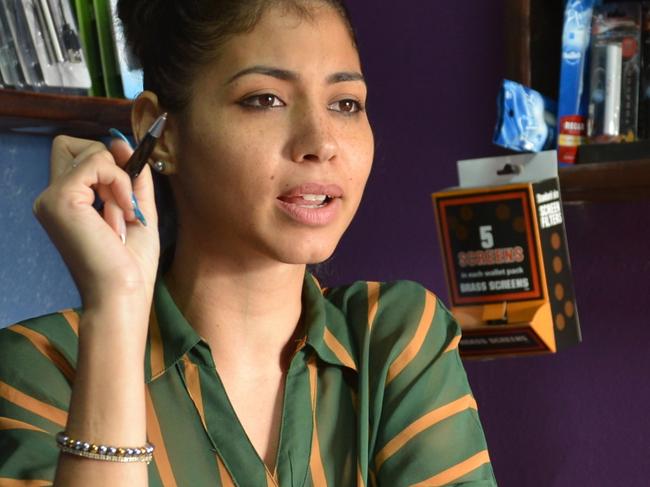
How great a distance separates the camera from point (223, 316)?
4.22 feet

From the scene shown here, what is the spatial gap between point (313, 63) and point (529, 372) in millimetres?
976

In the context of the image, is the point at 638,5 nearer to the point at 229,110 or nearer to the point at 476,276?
the point at 476,276

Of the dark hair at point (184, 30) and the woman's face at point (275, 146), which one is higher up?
the dark hair at point (184, 30)

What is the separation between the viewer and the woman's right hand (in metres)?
1.07

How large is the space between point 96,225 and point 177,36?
338 millimetres

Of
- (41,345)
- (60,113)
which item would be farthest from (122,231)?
(60,113)

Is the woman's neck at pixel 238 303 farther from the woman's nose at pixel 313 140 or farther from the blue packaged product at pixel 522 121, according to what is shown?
the blue packaged product at pixel 522 121

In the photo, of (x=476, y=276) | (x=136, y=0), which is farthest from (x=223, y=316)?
(x=476, y=276)

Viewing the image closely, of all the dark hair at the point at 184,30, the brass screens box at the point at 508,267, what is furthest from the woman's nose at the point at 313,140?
the brass screens box at the point at 508,267

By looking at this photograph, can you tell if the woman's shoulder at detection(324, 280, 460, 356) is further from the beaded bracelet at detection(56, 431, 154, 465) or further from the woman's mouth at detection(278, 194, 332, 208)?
the beaded bracelet at detection(56, 431, 154, 465)

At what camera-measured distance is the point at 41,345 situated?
121 cm

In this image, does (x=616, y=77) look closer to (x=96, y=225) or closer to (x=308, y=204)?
(x=308, y=204)

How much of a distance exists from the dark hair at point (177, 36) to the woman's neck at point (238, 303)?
2.5 inches

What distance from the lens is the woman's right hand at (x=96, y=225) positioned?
1072 millimetres
